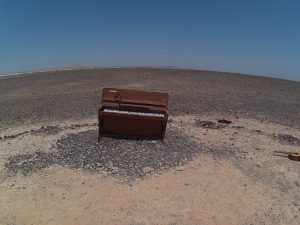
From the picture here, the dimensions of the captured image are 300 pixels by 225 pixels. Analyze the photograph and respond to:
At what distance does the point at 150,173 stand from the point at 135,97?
2.98 meters

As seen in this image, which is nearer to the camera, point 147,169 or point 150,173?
point 150,173

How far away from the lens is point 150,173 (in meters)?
9.36

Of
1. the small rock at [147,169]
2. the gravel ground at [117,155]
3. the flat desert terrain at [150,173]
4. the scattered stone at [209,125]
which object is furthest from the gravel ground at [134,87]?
the small rock at [147,169]

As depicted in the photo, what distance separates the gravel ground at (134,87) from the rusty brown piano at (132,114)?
4.94 m

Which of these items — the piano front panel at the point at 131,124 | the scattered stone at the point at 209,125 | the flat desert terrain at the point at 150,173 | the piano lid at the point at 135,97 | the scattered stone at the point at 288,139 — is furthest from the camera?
the scattered stone at the point at 209,125

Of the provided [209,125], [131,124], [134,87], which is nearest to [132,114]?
[131,124]

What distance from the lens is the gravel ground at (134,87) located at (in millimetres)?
17547

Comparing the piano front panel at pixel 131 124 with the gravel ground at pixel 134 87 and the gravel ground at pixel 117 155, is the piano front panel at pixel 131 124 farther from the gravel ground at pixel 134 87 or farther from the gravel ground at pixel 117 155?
the gravel ground at pixel 134 87

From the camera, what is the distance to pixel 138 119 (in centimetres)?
1103

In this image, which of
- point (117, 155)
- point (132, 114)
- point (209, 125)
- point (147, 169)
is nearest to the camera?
point (147, 169)

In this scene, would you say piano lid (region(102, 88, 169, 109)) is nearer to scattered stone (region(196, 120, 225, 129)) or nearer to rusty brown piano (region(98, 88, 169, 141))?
rusty brown piano (region(98, 88, 169, 141))

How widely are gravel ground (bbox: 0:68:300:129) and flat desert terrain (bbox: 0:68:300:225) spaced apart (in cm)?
68

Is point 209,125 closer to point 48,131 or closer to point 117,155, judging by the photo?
point 117,155

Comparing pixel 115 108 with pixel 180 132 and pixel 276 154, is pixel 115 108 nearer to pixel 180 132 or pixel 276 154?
pixel 180 132
